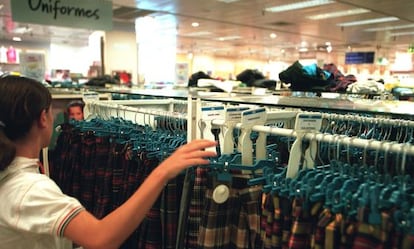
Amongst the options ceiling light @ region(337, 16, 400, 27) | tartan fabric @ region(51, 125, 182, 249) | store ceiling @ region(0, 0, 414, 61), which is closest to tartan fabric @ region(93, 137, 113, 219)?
tartan fabric @ region(51, 125, 182, 249)

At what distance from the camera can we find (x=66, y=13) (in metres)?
4.70

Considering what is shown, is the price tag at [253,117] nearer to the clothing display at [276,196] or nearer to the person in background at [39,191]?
the clothing display at [276,196]

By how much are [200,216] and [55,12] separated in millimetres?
Answer: 4242

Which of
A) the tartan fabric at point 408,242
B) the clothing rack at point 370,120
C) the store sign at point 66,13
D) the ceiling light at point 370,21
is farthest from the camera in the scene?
the ceiling light at point 370,21

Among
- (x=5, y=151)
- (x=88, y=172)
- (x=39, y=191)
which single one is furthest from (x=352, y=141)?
(x=88, y=172)

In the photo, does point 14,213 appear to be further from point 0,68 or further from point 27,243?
point 0,68

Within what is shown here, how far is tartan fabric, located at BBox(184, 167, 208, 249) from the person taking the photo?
1264 mm

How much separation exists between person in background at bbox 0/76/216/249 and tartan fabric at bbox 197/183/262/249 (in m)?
0.23

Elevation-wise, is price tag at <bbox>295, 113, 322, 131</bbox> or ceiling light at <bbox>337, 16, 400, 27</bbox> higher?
ceiling light at <bbox>337, 16, 400, 27</bbox>

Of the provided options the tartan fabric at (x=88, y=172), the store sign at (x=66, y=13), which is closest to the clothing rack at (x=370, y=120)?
the tartan fabric at (x=88, y=172)

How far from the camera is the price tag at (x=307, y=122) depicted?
1.15 meters

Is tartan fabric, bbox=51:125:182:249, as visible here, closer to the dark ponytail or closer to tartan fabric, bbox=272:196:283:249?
tartan fabric, bbox=272:196:283:249

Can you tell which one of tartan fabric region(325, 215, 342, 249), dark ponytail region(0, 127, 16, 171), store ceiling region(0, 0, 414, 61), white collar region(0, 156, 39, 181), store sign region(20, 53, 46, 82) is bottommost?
tartan fabric region(325, 215, 342, 249)

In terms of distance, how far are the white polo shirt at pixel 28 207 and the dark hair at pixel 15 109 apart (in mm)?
59
